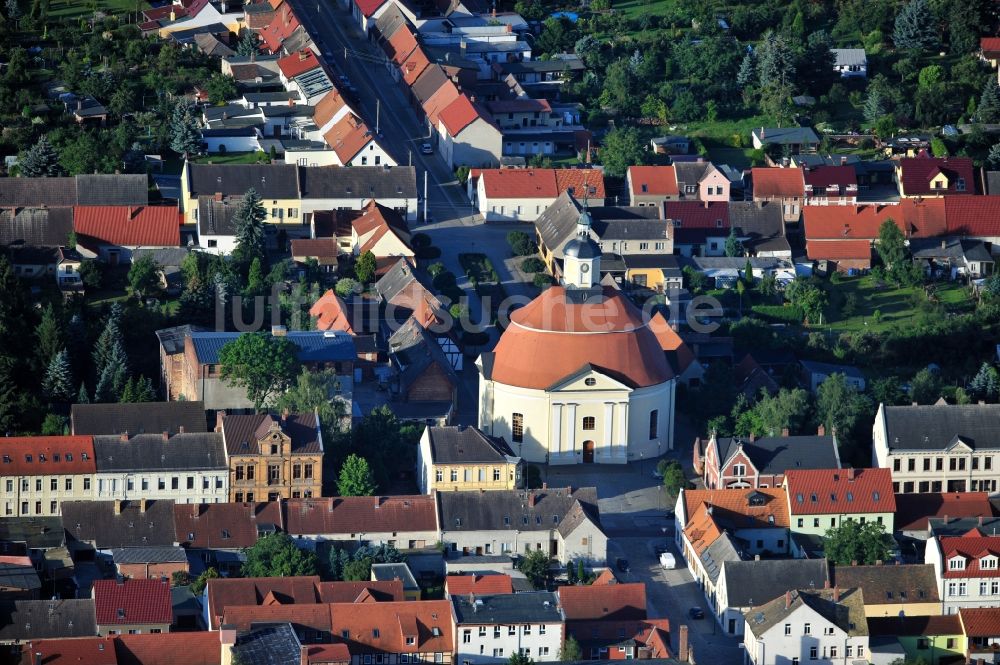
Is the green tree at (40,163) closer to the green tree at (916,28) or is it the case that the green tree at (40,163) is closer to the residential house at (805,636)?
the green tree at (916,28)

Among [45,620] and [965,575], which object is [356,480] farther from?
[965,575]

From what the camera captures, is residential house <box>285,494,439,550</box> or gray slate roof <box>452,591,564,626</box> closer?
gray slate roof <box>452,591,564,626</box>

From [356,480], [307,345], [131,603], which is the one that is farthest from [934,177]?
[131,603]

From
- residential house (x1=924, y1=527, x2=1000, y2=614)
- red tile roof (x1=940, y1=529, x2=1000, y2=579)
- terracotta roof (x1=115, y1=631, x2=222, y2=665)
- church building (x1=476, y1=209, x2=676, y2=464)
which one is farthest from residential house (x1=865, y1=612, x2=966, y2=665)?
terracotta roof (x1=115, y1=631, x2=222, y2=665)

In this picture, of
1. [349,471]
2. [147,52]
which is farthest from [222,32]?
[349,471]

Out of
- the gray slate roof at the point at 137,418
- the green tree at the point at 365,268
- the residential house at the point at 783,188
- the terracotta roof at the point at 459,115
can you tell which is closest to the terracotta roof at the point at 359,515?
the gray slate roof at the point at 137,418

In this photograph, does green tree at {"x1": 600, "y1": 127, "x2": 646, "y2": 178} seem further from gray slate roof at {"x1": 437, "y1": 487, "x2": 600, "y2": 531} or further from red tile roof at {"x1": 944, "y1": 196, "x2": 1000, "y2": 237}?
gray slate roof at {"x1": 437, "y1": 487, "x2": 600, "y2": 531}

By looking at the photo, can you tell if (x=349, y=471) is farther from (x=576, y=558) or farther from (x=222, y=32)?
(x=222, y=32)
